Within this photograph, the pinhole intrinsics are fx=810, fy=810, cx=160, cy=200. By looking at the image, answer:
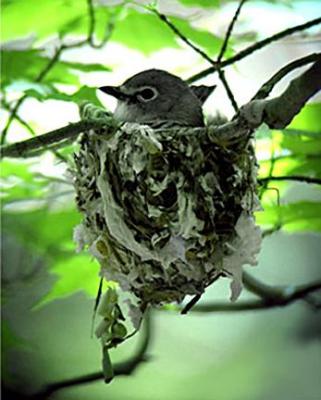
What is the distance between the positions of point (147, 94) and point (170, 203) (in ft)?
0.59

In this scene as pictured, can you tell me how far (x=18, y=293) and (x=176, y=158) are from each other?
716 mm

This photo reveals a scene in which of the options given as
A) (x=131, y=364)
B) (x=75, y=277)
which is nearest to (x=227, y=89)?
(x=75, y=277)

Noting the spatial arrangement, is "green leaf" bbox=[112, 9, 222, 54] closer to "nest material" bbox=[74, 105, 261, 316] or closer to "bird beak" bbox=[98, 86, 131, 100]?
"bird beak" bbox=[98, 86, 131, 100]

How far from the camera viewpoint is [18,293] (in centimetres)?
156

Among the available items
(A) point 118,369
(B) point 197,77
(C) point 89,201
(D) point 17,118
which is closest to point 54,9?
(D) point 17,118

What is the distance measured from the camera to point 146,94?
1.07m

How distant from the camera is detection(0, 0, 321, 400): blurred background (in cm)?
123

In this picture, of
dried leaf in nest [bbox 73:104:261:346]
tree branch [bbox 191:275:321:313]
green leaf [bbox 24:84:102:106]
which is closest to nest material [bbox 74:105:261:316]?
dried leaf in nest [bbox 73:104:261:346]

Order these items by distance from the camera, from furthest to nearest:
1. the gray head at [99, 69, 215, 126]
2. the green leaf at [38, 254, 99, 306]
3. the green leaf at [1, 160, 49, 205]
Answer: the green leaf at [1, 160, 49, 205], the green leaf at [38, 254, 99, 306], the gray head at [99, 69, 215, 126]

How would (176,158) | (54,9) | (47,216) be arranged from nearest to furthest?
(176,158) → (54,9) → (47,216)

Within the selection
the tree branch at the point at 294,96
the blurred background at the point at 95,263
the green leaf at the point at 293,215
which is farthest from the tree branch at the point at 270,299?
the tree branch at the point at 294,96

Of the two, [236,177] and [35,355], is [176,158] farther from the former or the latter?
[35,355]

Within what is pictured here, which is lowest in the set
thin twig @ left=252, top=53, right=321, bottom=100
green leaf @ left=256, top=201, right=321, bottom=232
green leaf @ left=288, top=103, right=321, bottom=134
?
green leaf @ left=256, top=201, right=321, bottom=232

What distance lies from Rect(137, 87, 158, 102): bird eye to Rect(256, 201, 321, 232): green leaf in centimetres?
25
